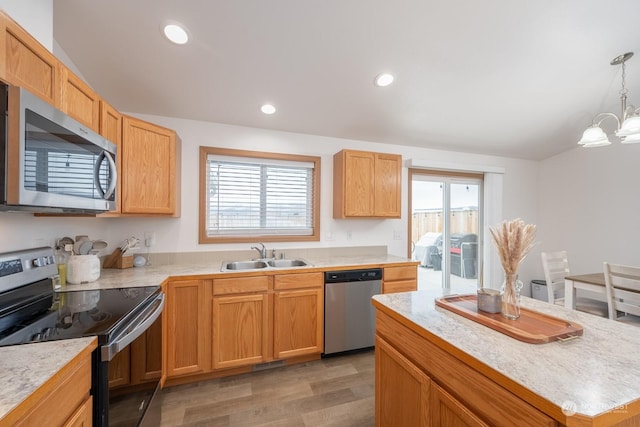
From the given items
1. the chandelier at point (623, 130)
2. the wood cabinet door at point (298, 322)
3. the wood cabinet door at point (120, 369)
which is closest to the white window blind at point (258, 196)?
the wood cabinet door at point (298, 322)

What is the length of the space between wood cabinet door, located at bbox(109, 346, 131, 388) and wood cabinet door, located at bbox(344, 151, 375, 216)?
2.20 metres

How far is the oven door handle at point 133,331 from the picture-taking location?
3.46 ft

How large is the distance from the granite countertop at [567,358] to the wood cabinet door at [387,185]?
1.90m

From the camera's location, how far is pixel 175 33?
1.80 meters

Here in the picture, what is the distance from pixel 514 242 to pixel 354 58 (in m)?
1.75

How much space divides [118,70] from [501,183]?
4836 mm

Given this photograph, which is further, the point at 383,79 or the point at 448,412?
the point at 383,79

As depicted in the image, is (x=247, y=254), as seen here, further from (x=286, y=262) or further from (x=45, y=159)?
(x=45, y=159)

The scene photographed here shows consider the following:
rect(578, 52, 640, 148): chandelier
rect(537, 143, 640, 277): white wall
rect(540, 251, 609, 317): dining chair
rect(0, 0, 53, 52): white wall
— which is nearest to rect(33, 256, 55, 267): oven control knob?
rect(0, 0, 53, 52): white wall

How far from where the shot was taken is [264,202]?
3045 mm

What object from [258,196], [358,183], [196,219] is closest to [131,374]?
[196,219]

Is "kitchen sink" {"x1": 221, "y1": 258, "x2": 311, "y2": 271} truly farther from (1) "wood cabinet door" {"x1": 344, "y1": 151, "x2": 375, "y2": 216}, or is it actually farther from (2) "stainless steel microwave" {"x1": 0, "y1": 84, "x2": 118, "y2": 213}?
(2) "stainless steel microwave" {"x1": 0, "y1": 84, "x2": 118, "y2": 213}

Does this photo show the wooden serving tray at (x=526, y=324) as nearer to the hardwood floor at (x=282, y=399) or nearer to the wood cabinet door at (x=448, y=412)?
the wood cabinet door at (x=448, y=412)

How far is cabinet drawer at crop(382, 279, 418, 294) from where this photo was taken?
273 centimetres
